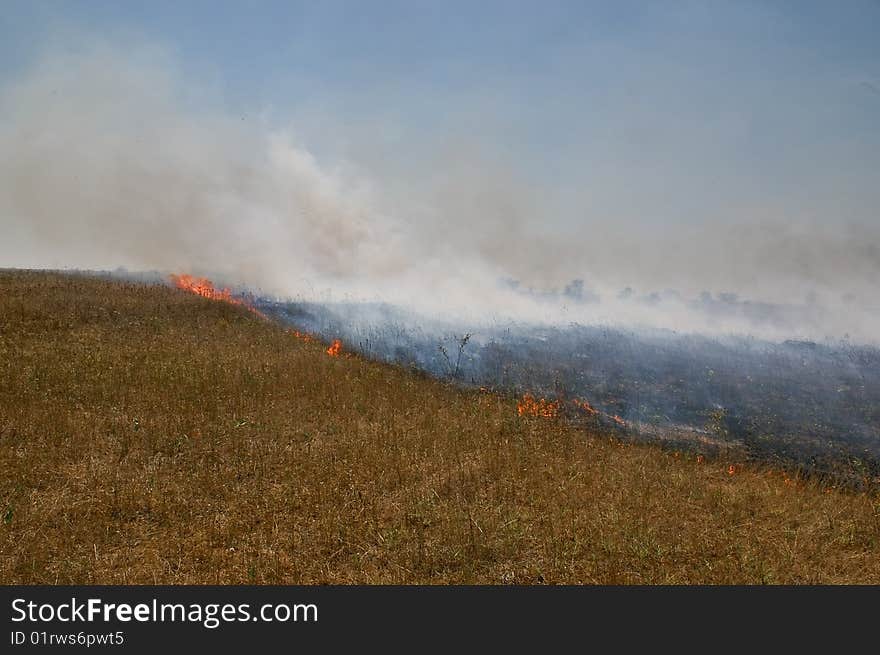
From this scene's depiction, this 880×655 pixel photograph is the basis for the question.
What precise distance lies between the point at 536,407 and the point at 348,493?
24.3ft

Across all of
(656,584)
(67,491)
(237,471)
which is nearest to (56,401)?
(67,491)

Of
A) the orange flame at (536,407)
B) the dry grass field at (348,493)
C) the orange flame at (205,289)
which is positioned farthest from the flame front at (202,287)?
the orange flame at (536,407)

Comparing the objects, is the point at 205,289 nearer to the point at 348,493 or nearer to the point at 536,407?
the point at 536,407

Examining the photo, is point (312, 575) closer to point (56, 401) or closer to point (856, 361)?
point (56, 401)

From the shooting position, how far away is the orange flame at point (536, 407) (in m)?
13.8

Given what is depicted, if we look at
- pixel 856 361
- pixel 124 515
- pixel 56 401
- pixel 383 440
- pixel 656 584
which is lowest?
pixel 656 584

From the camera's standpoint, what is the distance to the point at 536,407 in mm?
14430

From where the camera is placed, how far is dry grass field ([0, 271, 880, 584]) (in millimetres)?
6398

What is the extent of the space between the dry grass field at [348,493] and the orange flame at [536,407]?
0.54 meters

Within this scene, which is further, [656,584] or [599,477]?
[599,477]

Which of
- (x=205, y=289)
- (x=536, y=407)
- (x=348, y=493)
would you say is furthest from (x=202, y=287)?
(x=348, y=493)

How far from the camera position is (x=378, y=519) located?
299 inches

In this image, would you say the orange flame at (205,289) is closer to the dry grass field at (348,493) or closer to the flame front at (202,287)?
the flame front at (202,287)

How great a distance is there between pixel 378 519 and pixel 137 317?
17.4m
